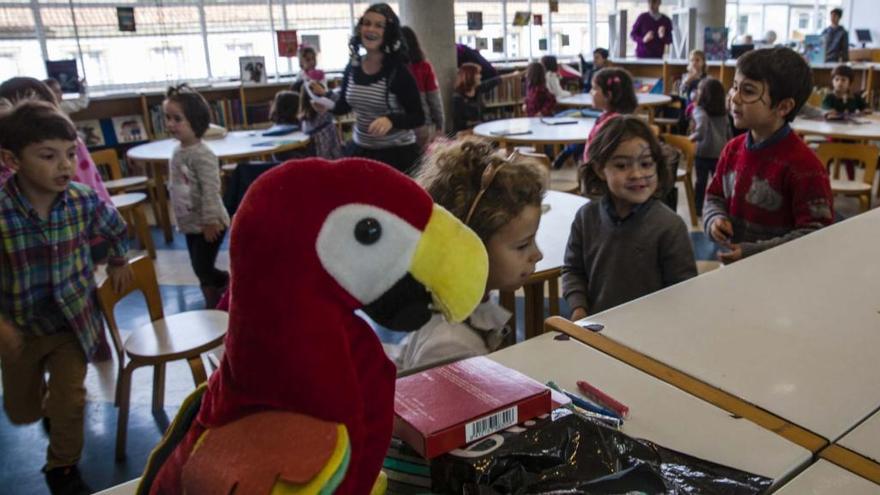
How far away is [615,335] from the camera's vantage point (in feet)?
3.95

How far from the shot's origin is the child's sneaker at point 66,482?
201 centimetres

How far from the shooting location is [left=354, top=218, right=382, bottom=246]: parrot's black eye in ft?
1.91

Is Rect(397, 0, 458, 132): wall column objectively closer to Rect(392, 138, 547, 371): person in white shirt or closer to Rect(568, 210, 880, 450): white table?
Rect(568, 210, 880, 450): white table

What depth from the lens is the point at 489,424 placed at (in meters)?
0.76

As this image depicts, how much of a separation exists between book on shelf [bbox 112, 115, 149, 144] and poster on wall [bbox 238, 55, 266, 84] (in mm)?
1077

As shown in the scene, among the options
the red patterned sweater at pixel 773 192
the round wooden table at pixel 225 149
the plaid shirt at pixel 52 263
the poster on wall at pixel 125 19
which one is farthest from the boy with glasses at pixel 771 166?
the poster on wall at pixel 125 19

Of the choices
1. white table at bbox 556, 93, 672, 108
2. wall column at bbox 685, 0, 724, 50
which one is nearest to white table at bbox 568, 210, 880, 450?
white table at bbox 556, 93, 672, 108

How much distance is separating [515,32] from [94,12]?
5535 millimetres

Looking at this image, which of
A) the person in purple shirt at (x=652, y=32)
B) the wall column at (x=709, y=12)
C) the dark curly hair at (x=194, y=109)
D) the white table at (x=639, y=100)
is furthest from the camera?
the wall column at (x=709, y=12)

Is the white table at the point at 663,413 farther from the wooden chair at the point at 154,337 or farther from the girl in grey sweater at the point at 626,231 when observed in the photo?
the wooden chair at the point at 154,337

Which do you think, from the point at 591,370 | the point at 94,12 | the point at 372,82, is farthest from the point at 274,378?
the point at 94,12

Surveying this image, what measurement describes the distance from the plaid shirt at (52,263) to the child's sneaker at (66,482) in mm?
385

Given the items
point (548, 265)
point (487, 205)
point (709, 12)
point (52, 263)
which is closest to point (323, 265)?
point (487, 205)

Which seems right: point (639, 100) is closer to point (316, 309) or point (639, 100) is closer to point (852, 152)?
point (852, 152)
